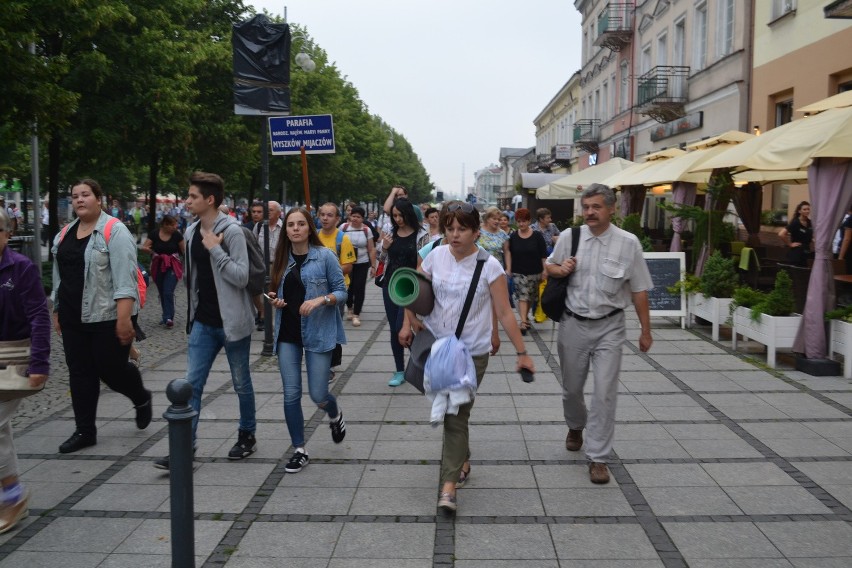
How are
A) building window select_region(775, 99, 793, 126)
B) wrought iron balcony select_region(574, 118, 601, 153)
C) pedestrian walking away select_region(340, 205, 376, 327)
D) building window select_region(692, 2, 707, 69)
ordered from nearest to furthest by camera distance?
pedestrian walking away select_region(340, 205, 376, 327) → building window select_region(775, 99, 793, 126) → building window select_region(692, 2, 707, 69) → wrought iron balcony select_region(574, 118, 601, 153)

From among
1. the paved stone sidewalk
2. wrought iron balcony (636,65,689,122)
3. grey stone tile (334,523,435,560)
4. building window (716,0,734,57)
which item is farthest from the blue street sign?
wrought iron balcony (636,65,689,122)

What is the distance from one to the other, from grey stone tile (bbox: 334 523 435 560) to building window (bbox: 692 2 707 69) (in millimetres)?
22829

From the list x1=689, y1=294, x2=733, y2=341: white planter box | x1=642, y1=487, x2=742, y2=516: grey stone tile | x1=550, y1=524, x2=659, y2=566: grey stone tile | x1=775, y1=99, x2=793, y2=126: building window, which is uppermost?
x1=775, y1=99, x2=793, y2=126: building window

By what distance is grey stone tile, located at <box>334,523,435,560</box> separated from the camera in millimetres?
4160

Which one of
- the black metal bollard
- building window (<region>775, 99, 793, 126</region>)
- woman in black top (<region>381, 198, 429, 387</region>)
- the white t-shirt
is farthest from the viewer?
building window (<region>775, 99, 793, 126</region>)

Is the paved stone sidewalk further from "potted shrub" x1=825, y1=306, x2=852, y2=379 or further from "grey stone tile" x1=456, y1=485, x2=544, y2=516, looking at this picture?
"potted shrub" x1=825, y1=306, x2=852, y2=379

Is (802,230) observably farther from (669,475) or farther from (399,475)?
(399,475)

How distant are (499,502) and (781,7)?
17.5 meters

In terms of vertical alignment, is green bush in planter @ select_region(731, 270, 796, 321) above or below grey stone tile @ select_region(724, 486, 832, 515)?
above

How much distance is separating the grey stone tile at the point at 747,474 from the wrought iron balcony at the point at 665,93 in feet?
72.6

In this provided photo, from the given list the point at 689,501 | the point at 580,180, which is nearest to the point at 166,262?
the point at 689,501

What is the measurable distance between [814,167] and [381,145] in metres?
50.5

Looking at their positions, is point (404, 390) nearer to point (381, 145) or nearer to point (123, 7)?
point (123, 7)

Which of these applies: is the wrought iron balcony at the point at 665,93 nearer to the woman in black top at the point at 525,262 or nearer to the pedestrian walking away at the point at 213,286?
the woman in black top at the point at 525,262
